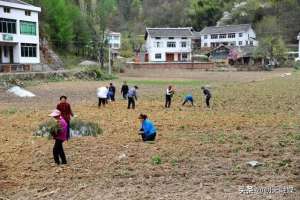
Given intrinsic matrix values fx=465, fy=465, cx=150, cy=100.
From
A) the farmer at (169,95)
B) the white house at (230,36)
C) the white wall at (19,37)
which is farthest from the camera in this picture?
the white house at (230,36)

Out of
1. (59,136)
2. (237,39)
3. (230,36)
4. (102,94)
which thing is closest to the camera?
(59,136)

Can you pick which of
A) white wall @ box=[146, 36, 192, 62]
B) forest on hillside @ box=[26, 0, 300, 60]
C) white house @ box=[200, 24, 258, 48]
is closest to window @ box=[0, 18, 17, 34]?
forest on hillside @ box=[26, 0, 300, 60]

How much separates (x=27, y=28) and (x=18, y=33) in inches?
76.6

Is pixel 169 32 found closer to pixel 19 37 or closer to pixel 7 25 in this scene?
pixel 19 37

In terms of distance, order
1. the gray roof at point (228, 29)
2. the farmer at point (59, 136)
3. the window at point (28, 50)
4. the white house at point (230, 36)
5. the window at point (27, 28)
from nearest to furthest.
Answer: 1. the farmer at point (59, 136)
2. the window at point (27, 28)
3. the window at point (28, 50)
4. the gray roof at point (228, 29)
5. the white house at point (230, 36)

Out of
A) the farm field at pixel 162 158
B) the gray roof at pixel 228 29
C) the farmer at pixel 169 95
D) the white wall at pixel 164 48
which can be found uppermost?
the gray roof at pixel 228 29

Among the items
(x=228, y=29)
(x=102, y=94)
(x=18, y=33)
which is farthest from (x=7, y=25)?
(x=228, y=29)

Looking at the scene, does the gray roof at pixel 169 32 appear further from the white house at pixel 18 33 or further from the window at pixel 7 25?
the window at pixel 7 25

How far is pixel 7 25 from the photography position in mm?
56031

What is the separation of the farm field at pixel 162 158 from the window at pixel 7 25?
33592mm

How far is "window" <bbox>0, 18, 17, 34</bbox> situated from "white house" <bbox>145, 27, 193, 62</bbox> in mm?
49659

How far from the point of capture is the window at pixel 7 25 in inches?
2178

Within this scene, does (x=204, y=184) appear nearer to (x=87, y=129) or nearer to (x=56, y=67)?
(x=87, y=129)

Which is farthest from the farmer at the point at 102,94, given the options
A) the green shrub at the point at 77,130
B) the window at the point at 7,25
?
the window at the point at 7,25
